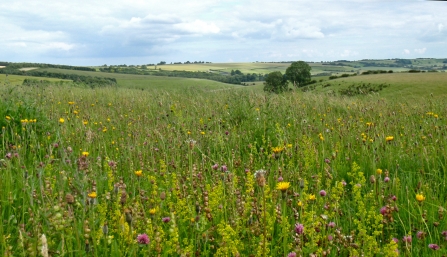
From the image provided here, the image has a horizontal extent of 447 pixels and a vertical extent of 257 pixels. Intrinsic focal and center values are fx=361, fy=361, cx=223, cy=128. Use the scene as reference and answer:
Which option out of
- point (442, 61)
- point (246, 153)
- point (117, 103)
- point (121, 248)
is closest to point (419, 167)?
point (246, 153)

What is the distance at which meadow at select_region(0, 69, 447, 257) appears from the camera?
1819mm

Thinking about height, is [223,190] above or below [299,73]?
below

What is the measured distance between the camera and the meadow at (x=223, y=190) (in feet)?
5.97

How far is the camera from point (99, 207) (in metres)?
2.19

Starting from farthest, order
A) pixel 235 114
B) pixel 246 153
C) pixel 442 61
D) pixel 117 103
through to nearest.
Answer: pixel 442 61, pixel 117 103, pixel 235 114, pixel 246 153

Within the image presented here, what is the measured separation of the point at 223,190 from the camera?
2.58m

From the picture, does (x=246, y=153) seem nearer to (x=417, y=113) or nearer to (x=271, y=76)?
(x=417, y=113)

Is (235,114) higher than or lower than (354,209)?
higher

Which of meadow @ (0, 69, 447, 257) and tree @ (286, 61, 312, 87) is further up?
tree @ (286, 61, 312, 87)

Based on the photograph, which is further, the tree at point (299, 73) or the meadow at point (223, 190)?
the tree at point (299, 73)

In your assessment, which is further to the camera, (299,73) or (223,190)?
(299,73)

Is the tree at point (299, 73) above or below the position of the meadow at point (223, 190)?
above

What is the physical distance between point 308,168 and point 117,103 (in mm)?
6280

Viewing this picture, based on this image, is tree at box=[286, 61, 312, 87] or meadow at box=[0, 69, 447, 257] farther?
tree at box=[286, 61, 312, 87]
